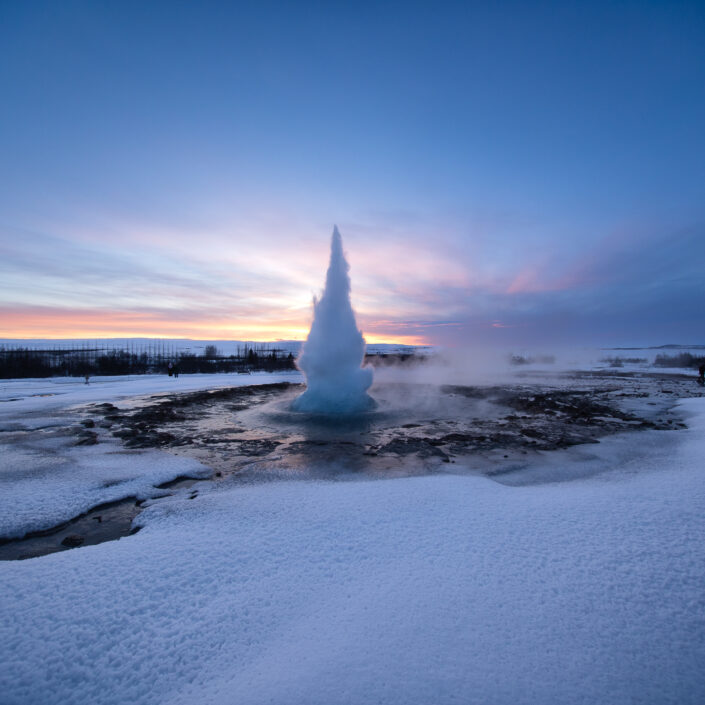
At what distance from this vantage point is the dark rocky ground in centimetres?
802

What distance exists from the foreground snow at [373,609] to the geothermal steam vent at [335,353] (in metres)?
12.5

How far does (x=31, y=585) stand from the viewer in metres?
3.81

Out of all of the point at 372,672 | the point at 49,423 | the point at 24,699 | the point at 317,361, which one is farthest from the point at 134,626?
the point at 317,361

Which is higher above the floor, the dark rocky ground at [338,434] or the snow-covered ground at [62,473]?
the snow-covered ground at [62,473]

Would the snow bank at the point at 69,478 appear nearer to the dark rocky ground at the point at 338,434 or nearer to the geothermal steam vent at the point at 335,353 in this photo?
the dark rocky ground at the point at 338,434

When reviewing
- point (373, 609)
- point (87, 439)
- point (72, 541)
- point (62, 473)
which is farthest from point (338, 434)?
point (373, 609)

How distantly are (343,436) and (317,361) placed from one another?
6811 mm

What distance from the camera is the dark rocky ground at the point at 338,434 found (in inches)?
316

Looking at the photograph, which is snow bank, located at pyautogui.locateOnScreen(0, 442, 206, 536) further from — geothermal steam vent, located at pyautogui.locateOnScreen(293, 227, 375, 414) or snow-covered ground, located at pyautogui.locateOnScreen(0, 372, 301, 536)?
geothermal steam vent, located at pyautogui.locateOnScreen(293, 227, 375, 414)

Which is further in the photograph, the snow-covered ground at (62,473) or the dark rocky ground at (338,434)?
the dark rocky ground at (338,434)

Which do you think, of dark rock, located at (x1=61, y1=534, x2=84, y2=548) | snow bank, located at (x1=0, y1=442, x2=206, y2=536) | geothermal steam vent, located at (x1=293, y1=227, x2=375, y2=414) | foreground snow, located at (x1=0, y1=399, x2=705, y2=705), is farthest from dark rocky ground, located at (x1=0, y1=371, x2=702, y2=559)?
foreground snow, located at (x1=0, y1=399, x2=705, y2=705)

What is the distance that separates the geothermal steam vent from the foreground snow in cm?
1246

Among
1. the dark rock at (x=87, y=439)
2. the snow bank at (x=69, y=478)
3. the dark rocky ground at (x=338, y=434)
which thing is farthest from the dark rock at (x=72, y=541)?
the dark rock at (x=87, y=439)

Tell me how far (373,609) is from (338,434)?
953 centimetres
